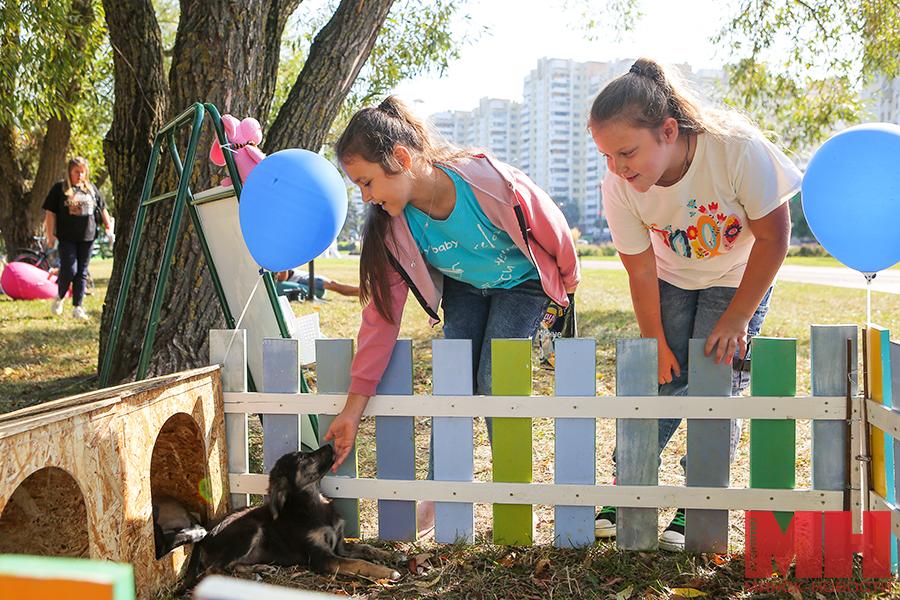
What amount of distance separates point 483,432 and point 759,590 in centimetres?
222

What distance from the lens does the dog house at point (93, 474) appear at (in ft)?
5.92

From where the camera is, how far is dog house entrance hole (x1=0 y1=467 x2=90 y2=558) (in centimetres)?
205

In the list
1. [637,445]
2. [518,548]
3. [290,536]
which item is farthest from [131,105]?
[637,445]

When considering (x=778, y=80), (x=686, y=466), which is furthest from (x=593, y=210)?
(x=686, y=466)

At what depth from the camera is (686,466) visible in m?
2.48

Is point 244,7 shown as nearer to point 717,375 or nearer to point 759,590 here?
point 717,375

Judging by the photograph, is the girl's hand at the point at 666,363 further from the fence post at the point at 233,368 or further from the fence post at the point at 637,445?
the fence post at the point at 233,368

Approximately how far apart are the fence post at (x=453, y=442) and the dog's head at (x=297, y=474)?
442 millimetres

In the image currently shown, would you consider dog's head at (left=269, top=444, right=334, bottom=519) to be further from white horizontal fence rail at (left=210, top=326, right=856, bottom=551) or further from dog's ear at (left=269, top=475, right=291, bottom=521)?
white horizontal fence rail at (left=210, top=326, right=856, bottom=551)

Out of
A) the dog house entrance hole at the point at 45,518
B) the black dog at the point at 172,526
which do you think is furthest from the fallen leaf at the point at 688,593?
the dog house entrance hole at the point at 45,518

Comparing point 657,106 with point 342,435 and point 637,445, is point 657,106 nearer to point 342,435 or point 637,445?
point 637,445

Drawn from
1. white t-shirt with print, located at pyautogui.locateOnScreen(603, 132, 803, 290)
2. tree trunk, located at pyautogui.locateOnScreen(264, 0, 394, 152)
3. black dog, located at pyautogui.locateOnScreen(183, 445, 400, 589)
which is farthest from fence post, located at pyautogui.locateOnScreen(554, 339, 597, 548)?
tree trunk, located at pyautogui.locateOnScreen(264, 0, 394, 152)

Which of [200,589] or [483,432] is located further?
[483,432]

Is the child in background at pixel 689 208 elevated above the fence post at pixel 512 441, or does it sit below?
above
